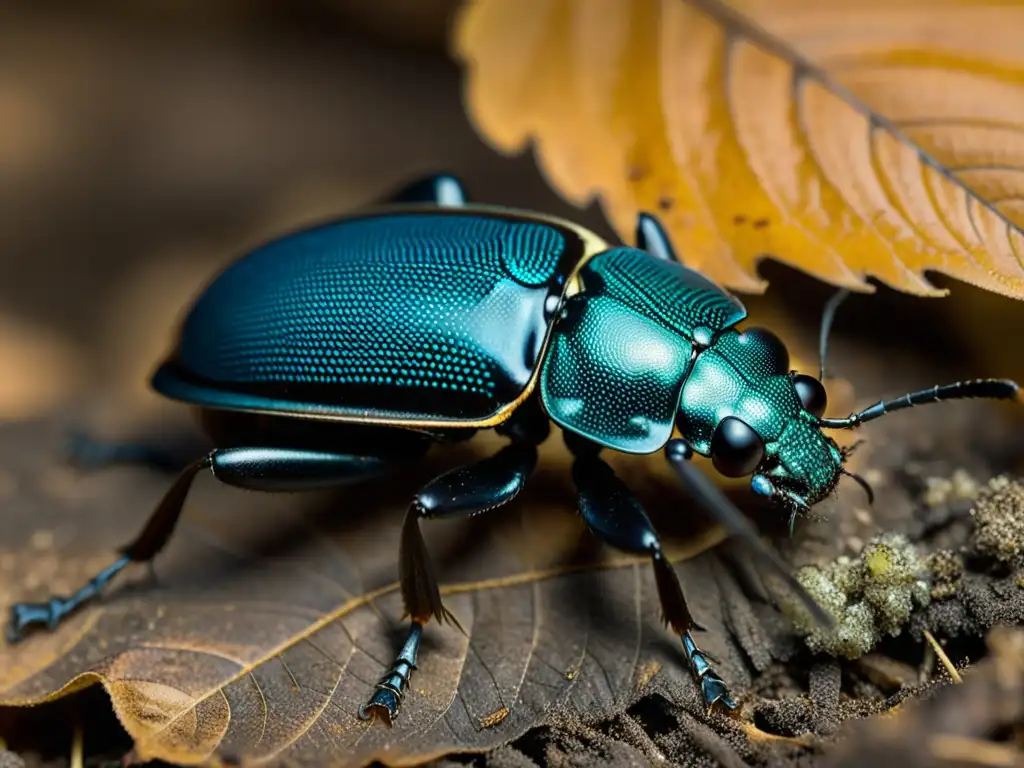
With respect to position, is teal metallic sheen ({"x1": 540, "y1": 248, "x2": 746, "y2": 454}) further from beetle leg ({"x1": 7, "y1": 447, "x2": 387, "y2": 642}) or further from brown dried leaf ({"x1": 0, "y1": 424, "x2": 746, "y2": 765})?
beetle leg ({"x1": 7, "y1": 447, "x2": 387, "y2": 642})

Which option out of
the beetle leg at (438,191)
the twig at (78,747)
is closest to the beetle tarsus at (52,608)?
the twig at (78,747)

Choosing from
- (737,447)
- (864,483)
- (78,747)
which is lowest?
(78,747)

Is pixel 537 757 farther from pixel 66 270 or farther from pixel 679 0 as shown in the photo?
pixel 66 270

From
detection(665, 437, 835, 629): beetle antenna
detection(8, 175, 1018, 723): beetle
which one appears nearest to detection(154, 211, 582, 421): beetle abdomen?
detection(8, 175, 1018, 723): beetle

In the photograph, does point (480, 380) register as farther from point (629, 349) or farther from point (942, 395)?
point (942, 395)

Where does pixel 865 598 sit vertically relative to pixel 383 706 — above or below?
above

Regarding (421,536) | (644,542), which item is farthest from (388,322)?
(644,542)
